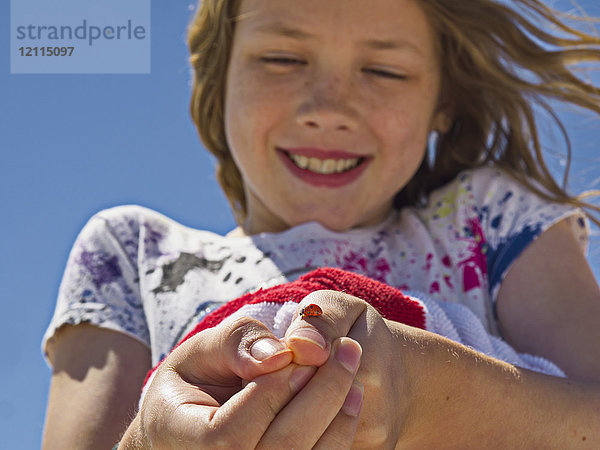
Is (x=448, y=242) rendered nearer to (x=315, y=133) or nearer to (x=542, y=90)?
(x=315, y=133)

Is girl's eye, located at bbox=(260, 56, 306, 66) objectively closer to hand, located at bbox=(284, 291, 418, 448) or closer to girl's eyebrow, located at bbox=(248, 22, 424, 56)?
girl's eyebrow, located at bbox=(248, 22, 424, 56)

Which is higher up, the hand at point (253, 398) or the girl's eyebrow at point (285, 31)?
the girl's eyebrow at point (285, 31)

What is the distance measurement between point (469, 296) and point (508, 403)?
56cm

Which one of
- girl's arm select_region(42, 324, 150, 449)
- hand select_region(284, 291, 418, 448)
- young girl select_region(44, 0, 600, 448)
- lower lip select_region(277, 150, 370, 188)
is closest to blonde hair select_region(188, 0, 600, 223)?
young girl select_region(44, 0, 600, 448)

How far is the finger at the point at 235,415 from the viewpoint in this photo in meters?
0.82

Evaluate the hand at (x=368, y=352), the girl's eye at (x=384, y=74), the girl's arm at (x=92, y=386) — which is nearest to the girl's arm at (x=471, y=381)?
the hand at (x=368, y=352)

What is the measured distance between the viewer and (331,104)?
5.87ft

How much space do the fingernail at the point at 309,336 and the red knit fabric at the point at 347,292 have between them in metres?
0.23

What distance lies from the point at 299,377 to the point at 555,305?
870mm

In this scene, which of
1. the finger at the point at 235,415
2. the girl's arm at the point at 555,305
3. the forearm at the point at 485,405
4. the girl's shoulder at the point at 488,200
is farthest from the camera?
the girl's shoulder at the point at 488,200

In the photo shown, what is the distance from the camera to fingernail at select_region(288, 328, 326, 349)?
0.86 meters

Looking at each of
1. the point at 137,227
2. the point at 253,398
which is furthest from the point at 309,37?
the point at 253,398

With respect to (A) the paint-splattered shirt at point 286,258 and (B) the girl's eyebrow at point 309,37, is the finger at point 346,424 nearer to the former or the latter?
(A) the paint-splattered shirt at point 286,258

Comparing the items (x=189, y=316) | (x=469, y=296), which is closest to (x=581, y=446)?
(x=469, y=296)
